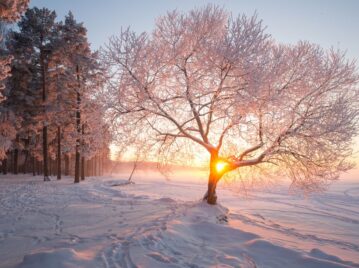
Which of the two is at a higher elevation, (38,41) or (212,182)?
(38,41)

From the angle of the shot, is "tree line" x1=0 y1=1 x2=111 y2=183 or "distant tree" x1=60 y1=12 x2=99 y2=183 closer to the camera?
"tree line" x1=0 y1=1 x2=111 y2=183

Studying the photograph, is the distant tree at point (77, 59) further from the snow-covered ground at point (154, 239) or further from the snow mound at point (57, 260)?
the snow mound at point (57, 260)

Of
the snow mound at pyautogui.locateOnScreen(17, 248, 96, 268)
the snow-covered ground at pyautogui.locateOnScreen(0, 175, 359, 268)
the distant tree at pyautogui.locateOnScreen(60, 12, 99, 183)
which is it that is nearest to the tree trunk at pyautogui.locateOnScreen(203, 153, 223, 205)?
the snow-covered ground at pyautogui.locateOnScreen(0, 175, 359, 268)

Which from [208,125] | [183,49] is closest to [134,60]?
[183,49]

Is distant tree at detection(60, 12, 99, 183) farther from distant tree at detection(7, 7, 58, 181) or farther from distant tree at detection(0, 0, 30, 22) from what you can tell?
distant tree at detection(0, 0, 30, 22)

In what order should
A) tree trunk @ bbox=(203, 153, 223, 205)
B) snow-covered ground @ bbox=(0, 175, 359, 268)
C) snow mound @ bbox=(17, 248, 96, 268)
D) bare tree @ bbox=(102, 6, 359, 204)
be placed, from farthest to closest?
tree trunk @ bbox=(203, 153, 223, 205) → bare tree @ bbox=(102, 6, 359, 204) → snow-covered ground @ bbox=(0, 175, 359, 268) → snow mound @ bbox=(17, 248, 96, 268)

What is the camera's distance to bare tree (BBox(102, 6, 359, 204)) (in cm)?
996

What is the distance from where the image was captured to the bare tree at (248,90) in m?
9.96

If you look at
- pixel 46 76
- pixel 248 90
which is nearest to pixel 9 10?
pixel 248 90

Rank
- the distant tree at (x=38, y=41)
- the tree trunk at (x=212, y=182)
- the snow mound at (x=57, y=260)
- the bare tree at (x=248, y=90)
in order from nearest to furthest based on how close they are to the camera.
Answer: the snow mound at (x=57, y=260) < the bare tree at (x=248, y=90) < the tree trunk at (x=212, y=182) < the distant tree at (x=38, y=41)

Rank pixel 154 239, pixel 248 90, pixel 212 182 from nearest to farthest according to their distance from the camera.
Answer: pixel 154 239 < pixel 248 90 < pixel 212 182

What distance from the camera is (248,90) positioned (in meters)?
9.79

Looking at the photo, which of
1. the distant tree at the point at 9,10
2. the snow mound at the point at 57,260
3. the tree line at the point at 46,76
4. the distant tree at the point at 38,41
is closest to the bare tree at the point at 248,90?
the distant tree at the point at 9,10

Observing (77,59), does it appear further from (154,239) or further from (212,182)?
(154,239)
